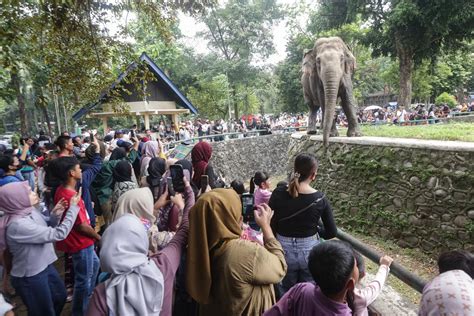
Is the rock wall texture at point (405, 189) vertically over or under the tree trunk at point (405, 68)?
under

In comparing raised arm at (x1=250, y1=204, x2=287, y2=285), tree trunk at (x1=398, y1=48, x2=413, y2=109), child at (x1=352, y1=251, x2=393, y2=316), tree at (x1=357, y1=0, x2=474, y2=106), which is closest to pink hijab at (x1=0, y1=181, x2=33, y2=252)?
raised arm at (x1=250, y1=204, x2=287, y2=285)

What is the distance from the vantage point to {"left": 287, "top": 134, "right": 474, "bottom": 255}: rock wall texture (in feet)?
18.6

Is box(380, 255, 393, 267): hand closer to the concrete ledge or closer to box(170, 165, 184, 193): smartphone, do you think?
box(170, 165, 184, 193): smartphone

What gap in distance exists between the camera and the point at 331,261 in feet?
4.98

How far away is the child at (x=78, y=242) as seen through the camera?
3.01m

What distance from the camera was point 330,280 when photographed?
1504 millimetres

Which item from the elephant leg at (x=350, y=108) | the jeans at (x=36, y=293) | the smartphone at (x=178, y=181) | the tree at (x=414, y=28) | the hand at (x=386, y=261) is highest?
the tree at (x=414, y=28)

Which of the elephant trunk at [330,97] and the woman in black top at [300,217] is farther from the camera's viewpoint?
the elephant trunk at [330,97]

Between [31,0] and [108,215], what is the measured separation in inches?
154

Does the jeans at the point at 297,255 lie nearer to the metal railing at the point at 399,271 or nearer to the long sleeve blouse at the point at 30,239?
the metal railing at the point at 399,271

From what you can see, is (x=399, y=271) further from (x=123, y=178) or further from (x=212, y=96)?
(x=212, y=96)

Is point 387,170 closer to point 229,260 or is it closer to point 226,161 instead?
point 229,260

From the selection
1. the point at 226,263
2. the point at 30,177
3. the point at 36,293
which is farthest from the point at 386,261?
the point at 30,177

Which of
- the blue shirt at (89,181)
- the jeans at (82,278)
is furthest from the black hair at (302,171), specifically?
the blue shirt at (89,181)
